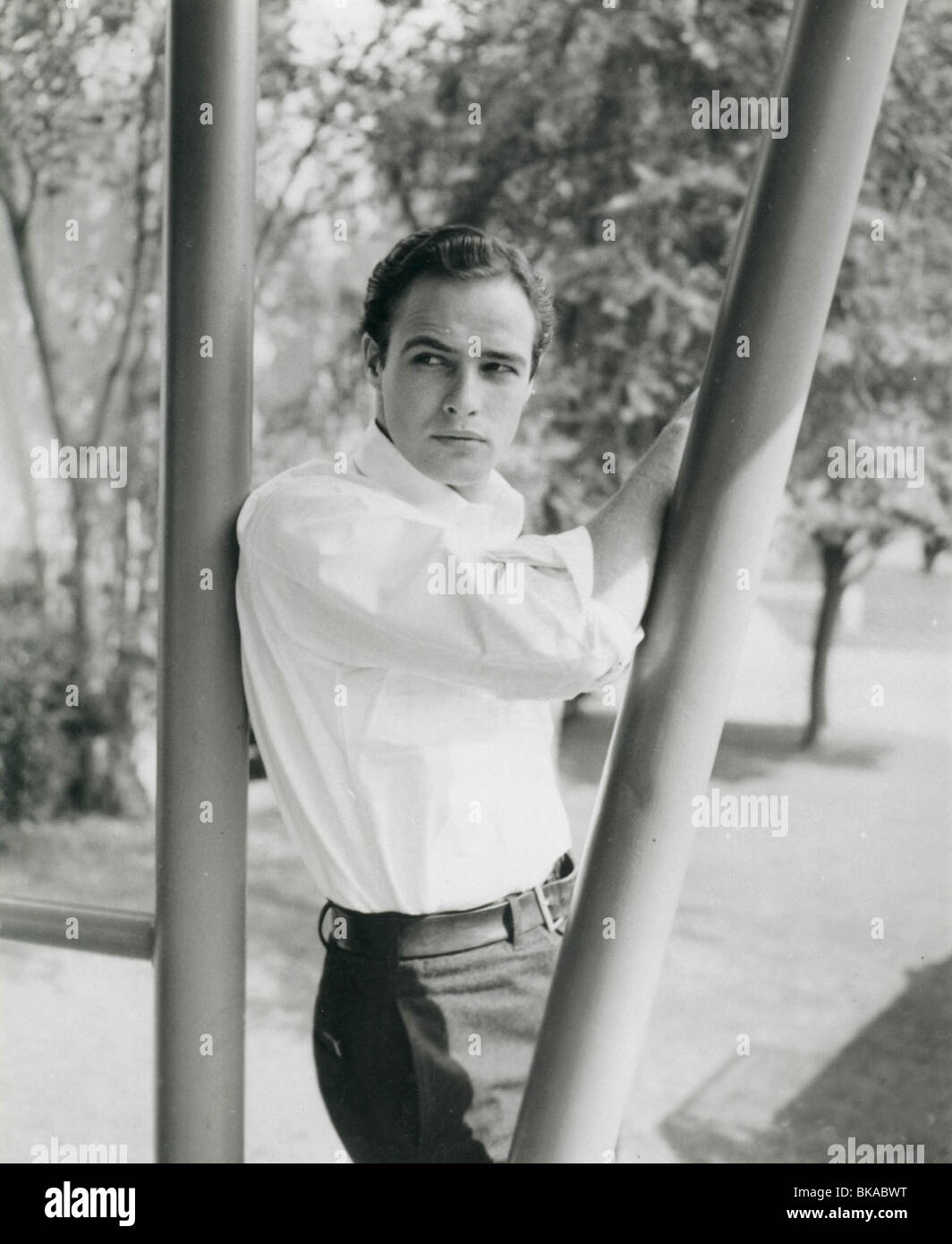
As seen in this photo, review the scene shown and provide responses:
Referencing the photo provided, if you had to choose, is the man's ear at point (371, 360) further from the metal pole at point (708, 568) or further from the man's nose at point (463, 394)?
the metal pole at point (708, 568)

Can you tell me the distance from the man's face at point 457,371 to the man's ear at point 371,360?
38mm

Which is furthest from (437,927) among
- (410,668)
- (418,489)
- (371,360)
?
(371,360)

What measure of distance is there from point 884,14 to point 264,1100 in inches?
124

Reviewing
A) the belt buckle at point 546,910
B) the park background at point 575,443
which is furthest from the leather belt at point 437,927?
the park background at point 575,443

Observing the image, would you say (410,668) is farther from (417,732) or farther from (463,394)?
(463,394)

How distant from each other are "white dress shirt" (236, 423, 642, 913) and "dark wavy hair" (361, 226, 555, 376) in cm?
10

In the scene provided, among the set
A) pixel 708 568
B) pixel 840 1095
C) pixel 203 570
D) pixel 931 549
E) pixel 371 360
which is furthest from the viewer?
pixel 931 549

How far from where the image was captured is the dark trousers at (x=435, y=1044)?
962mm

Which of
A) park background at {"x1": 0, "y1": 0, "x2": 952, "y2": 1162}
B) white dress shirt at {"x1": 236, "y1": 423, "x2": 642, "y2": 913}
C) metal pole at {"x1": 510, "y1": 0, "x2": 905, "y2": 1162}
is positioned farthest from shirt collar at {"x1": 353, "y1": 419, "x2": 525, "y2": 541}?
park background at {"x1": 0, "y1": 0, "x2": 952, "y2": 1162}

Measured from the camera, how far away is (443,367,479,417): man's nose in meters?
0.96

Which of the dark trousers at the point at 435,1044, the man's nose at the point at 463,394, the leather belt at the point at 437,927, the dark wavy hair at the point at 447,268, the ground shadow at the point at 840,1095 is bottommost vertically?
the ground shadow at the point at 840,1095

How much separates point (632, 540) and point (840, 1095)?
3151mm

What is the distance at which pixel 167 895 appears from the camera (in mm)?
951

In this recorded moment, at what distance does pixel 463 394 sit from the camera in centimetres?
96
